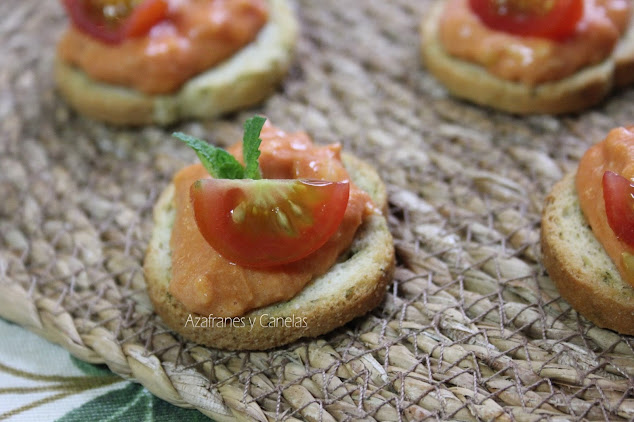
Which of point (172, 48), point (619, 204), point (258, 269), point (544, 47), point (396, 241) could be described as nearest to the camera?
point (619, 204)

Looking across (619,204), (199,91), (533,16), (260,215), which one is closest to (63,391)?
(260,215)

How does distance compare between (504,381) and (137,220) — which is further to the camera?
(137,220)

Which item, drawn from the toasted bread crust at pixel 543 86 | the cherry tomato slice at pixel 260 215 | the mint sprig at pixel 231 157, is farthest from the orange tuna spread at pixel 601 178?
the mint sprig at pixel 231 157

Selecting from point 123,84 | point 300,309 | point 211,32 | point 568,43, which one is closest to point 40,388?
point 300,309

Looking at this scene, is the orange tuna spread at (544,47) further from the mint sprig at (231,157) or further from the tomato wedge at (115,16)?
the tomato wedge at (115,16)

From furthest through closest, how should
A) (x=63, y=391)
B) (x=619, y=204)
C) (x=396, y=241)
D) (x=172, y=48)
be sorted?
(x=172, y=48)
(x=396, y=241)
(x=63, y=391)
(x=619, y=204)

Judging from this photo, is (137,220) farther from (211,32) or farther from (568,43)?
(568,43)

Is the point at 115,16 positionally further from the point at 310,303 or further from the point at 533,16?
the point at 533,16
